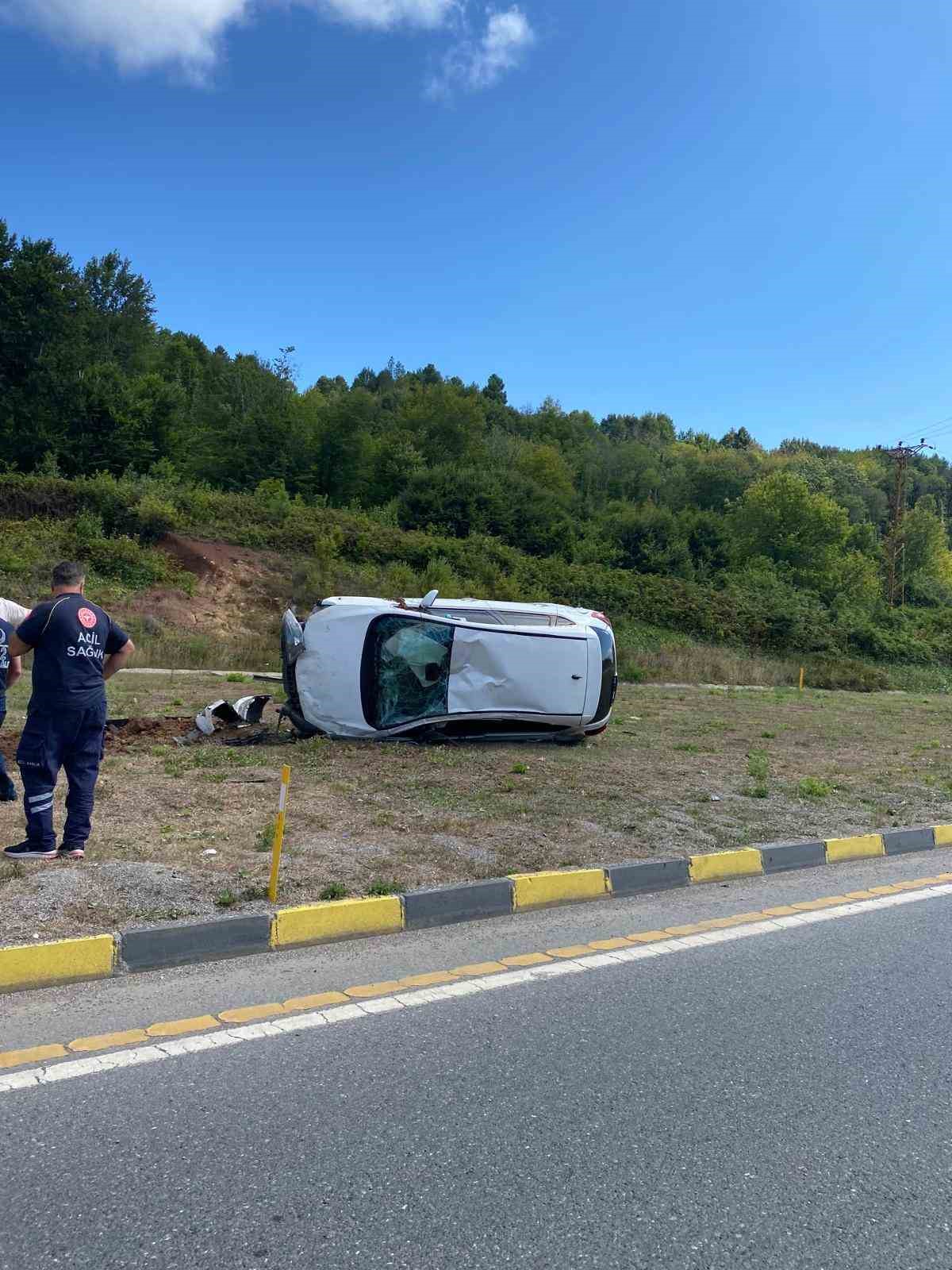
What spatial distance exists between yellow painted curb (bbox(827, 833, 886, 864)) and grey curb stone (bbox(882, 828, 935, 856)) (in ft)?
0.30

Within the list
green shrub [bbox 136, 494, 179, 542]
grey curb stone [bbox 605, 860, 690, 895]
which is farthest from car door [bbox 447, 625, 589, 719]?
green shrub [bbox 136, 494, 179, 542]

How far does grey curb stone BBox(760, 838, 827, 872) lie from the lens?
775cm

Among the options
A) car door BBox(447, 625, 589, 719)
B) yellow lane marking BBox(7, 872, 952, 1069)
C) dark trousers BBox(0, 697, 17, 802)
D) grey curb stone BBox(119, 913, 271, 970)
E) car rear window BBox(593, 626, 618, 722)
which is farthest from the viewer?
car rear window BBox(593, 626, 618, 722)

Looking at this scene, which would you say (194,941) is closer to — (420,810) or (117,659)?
(117,659)

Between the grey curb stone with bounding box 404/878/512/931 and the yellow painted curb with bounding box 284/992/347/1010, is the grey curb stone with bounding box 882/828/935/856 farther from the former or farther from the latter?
the yellow painted curb with bounding box 284/992/347/1010

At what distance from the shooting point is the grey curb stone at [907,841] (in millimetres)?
8570

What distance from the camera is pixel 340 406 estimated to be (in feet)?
189

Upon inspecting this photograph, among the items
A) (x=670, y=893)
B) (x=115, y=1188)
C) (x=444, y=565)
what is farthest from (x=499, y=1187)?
(x=444, y=565)

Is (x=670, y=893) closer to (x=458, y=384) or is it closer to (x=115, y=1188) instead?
(x=115, y=1188)

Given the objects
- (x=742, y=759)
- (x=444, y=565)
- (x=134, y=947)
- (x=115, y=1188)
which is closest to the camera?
(x=115, y=1188)

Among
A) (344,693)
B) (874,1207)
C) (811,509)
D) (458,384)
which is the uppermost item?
(458,384)

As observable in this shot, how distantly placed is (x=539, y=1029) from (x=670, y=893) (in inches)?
109

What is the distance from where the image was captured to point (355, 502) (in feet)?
155

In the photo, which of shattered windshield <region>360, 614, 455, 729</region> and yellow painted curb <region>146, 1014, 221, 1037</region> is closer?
yellow painted curb <region>146, 1014, 221, 1037</region>
